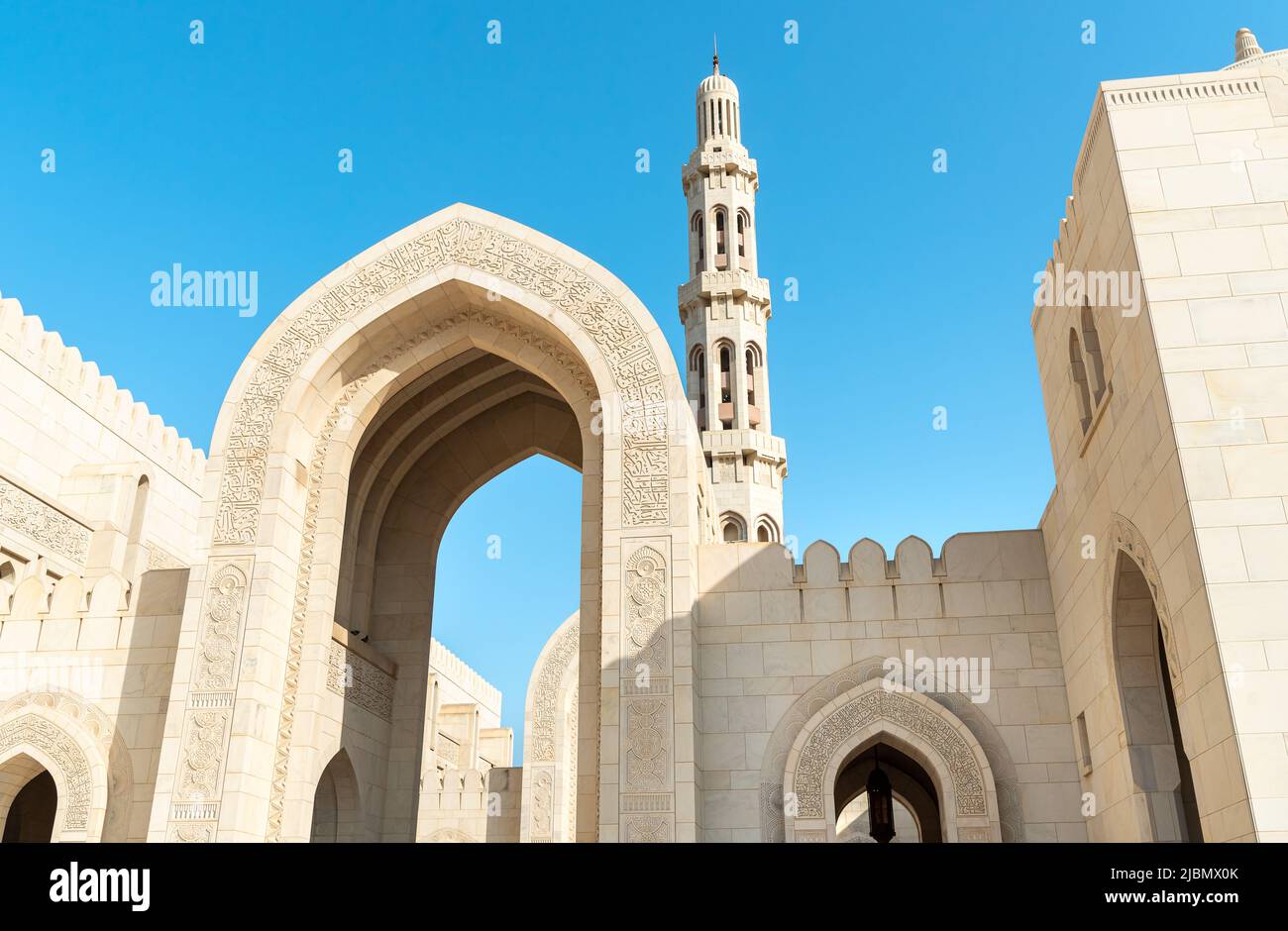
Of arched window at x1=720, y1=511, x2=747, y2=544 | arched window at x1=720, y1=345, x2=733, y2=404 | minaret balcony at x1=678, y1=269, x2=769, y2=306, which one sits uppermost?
minaret balcony at x1=678, y1=269, x2=769, y2=306

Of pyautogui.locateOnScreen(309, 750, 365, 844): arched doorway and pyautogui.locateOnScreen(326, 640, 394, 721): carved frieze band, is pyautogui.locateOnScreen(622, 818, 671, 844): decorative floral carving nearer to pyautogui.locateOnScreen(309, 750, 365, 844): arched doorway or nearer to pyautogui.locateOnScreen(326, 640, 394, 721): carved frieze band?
pyautogui.locateOnScreen(326, 640, 394, 721): carved frieze band

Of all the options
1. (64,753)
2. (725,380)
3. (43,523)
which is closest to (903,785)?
(725,380)

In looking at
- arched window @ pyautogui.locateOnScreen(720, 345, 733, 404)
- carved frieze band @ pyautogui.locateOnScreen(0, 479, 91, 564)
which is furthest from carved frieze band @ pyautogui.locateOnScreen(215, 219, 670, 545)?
arched window @ pyautogui.locateOnScreen(720, 345, 733, 404)

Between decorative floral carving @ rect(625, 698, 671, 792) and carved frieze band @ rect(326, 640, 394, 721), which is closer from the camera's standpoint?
decorative floral carving @ rect(625, 698, 671, 792)

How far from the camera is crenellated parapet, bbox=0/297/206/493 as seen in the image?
47.6ft

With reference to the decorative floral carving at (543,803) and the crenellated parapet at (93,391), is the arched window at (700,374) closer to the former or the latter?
the decorative floral carving at (543,803)

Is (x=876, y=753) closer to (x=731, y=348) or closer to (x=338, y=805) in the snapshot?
(x=338, y=805)

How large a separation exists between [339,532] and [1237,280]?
852 cm

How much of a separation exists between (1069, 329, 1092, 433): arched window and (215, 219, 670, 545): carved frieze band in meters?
3.66

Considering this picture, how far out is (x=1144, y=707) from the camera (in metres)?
7.64

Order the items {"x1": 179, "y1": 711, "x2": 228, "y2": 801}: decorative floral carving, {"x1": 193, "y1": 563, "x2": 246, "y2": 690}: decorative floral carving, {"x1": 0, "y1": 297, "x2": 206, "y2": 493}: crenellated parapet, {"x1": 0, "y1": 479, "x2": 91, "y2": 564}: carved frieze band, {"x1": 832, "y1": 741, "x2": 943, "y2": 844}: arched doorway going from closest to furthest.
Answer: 1. {"x1": 179, "y1": 711, "x2": 228, "y2": 801}: decorative floral carving
2. {"x1": 193, "y1": 563, "x2": 246, "y2": 690}: decorative floral carving
3. {"x1": 832, "y1": 741, "x2": 943, "y2": 844}: arched doorway
4. {"x1": 0, "y1": 479, "x2": 91, "y2": 564}: carved frieze band
5. {"x1": 0, "y1": 297, "x2": 206, "y2": 493}: crenellated parapet

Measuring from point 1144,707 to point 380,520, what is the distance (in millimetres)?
9095
